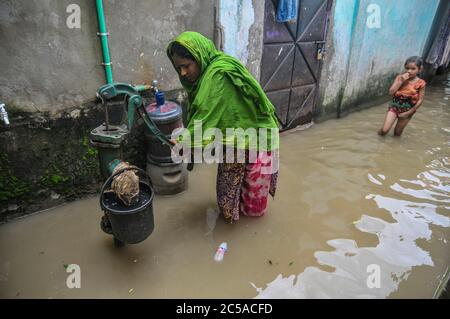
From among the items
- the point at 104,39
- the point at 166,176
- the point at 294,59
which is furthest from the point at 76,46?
the point at 294,59

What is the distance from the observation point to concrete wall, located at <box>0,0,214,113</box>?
2.38m

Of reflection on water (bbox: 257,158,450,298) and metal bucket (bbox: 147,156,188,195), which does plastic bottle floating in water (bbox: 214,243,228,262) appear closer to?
reflection on water (bbox: 257,158,450,298)

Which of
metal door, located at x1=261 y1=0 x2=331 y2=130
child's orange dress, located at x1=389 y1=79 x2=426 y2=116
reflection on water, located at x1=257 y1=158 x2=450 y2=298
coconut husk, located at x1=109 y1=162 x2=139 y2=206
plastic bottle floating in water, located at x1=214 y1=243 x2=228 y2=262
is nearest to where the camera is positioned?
coconut husk, located at x1=109 y1=162 x2=139 y2=206

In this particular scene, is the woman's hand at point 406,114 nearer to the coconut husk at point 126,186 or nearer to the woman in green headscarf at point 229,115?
the woman in green headscarf at point 229,115

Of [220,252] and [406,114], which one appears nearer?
[220,252]

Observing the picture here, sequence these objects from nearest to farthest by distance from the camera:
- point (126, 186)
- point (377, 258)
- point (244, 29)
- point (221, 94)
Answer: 1. point (126, 186)
2. point (221, 94)
3. point (377, 258)
4. point (244, 29)

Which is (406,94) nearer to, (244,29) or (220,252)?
(244,29)

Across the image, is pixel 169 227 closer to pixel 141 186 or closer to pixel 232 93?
pixel 141 186

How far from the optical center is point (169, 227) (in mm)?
2846

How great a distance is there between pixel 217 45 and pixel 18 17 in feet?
6.41

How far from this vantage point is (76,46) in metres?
2.65

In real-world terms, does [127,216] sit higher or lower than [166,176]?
higher

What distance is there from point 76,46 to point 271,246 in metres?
2.41

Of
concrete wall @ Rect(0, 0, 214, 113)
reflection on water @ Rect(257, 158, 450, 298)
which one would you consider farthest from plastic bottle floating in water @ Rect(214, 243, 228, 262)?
concrete wall @ Rect(0, 0, 214, 113)
